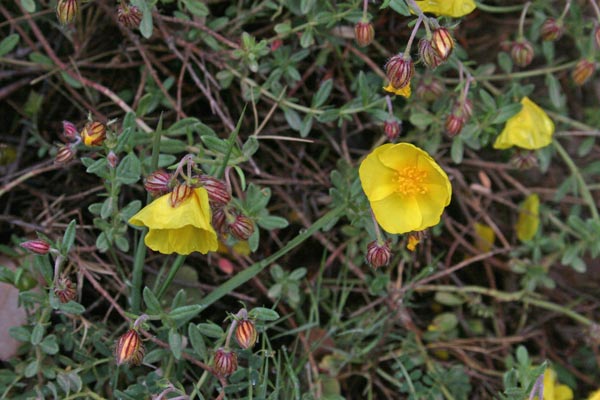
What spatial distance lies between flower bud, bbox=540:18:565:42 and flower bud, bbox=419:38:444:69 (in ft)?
2.24

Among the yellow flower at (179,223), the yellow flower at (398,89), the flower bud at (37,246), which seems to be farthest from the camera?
the yellow flower at (398,89)

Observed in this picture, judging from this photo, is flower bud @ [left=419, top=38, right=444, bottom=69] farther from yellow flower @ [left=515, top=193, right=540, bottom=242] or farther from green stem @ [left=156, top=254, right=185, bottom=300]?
yellow flower @ [left=515, top=193, right=540, bottom=242]

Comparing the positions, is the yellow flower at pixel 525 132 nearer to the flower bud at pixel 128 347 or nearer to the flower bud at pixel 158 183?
the flower bud at pixel 158 183

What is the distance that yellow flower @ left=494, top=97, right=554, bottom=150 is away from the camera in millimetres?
2377

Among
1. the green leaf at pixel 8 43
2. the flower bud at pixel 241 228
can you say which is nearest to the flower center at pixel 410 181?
the flower bud at pixel 241 228

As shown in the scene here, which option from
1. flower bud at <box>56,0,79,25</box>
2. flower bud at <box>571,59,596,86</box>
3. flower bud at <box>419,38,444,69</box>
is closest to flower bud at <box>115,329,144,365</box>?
flower bud at <box>56,0,79,25</box>

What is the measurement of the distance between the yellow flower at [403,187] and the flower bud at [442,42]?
0.95 feet

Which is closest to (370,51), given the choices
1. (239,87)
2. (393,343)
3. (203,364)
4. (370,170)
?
(239,87)

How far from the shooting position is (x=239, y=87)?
2533 millimetres

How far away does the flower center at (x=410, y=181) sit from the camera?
85.8 inches

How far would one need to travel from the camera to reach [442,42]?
6.19ft

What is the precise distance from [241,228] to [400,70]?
0.58 m

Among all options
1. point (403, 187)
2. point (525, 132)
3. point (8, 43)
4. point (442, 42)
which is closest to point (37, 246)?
point (8, 43)

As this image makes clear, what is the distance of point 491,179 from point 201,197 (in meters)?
1.45
